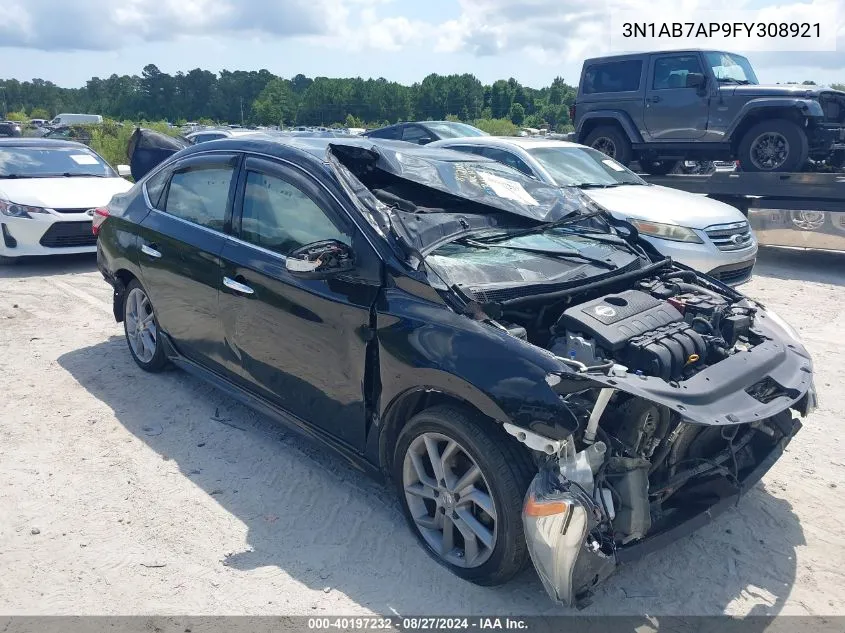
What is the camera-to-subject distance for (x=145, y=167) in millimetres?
8727

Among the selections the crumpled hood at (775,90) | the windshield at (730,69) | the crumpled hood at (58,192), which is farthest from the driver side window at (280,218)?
the windshield at (730,69)

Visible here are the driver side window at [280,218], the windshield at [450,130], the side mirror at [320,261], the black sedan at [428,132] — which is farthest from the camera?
the windshield at [450,130]

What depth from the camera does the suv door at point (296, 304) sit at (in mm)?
3479

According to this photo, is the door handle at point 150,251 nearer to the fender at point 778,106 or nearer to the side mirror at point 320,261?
the side mirror at point 320,261

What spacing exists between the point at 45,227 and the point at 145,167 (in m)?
1.41

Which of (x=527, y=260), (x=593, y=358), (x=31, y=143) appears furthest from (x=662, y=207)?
(x=31, y=143)

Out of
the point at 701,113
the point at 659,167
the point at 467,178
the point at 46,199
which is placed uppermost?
the point at 701,113

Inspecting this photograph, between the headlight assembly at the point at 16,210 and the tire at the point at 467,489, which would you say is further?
the headlight assembly at the point at 16,210

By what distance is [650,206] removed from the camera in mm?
8023

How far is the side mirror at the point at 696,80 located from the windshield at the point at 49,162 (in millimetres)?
8543

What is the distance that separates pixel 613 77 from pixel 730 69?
5.80ft

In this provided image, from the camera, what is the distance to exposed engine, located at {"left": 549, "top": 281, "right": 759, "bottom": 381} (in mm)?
3141

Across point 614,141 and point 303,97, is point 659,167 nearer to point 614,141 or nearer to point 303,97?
point 614,141

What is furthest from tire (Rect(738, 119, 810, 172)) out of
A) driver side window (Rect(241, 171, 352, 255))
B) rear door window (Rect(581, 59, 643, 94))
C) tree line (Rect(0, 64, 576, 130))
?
tree line (Rect(0, 64, 576, 130))
